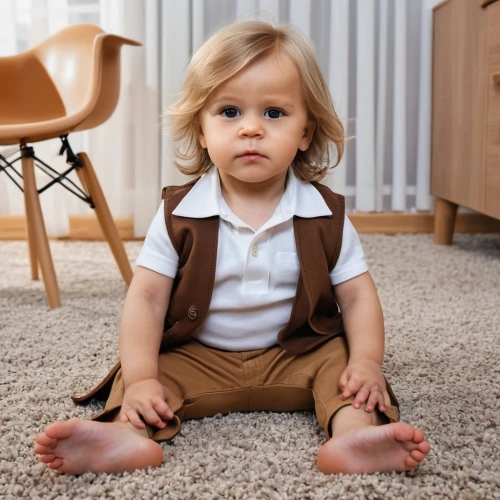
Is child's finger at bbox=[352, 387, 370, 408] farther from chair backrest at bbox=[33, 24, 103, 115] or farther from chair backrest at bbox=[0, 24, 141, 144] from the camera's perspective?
chair backrest at bbox=[33, 24, 103, 115]

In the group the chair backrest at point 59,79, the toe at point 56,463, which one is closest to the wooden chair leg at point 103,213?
the chair backrest at point 59,79

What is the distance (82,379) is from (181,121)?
1.30 ft

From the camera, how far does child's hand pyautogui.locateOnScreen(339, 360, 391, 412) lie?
84cm

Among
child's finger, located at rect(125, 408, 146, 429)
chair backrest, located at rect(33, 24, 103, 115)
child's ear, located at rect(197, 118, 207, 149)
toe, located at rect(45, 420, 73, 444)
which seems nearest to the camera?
→ toe, located at rect(45, 420, 73, 444)

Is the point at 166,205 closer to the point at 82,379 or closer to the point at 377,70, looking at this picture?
the point at 82,379

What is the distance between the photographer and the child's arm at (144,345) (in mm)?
838

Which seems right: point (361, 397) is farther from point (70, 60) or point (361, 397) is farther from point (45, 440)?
point (70, 60)

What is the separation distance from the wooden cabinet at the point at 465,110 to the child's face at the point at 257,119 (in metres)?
1.04

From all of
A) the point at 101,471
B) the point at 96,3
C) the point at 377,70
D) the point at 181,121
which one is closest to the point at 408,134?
the point at 377,70

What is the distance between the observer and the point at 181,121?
1.01 metres

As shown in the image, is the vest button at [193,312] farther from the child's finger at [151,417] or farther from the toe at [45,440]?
the toe at [45,440]

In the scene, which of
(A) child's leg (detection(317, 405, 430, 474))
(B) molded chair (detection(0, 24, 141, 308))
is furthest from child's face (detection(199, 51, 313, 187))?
(B) molded chair (detection(0, 24, 141, 308))

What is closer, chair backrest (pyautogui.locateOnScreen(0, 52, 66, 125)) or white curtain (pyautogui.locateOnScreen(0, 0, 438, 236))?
chair backrest (pyautogui.locateOnScreen(0, 52, 66, 125))

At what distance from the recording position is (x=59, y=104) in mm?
1905
